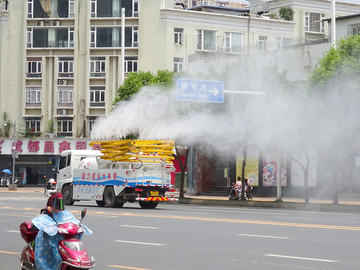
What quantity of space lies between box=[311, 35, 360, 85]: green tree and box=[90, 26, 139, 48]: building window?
37.9 m

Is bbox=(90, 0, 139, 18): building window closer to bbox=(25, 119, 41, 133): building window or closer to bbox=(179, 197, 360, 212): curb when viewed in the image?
bbox=(25, 119, 41, 133): building window

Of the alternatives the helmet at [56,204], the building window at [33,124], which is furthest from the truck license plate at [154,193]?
the building window at [33,124]

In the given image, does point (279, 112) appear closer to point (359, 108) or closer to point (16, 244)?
point (359, 108)

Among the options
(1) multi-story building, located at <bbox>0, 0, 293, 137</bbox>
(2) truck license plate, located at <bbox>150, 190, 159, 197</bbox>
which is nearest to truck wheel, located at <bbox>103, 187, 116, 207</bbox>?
(2) truck license plate, located at <bbox>150, 190, 159, 197</bbox>

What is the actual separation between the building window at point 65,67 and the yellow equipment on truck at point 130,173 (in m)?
38.1

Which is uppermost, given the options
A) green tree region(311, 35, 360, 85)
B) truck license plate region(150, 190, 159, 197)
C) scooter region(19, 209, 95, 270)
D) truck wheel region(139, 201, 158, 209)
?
green tree region(311, 35, 360, 85)

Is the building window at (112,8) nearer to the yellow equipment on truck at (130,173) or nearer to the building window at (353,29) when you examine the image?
the building window at (353,29)

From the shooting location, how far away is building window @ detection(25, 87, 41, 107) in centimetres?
7300

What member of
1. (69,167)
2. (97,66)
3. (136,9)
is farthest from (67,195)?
(136,9)

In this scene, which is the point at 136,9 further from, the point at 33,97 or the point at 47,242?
the point at 47,242

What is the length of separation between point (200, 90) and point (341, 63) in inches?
252

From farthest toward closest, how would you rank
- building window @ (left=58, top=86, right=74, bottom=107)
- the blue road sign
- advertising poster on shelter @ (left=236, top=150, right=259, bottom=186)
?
building window @ (left=58, top=86, right=74, bottom=107), advertising poster on shelter @ (left=236, top=150, right=259, bottom=186), the blue road sign

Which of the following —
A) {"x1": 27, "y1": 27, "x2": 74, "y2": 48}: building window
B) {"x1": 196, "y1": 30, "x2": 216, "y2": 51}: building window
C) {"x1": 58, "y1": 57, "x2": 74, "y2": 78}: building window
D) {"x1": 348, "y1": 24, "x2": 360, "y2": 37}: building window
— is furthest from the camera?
{"x1": 27, "y1": 27, "x2": 74, "y2": 48}: building window

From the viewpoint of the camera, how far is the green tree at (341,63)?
34.3m
